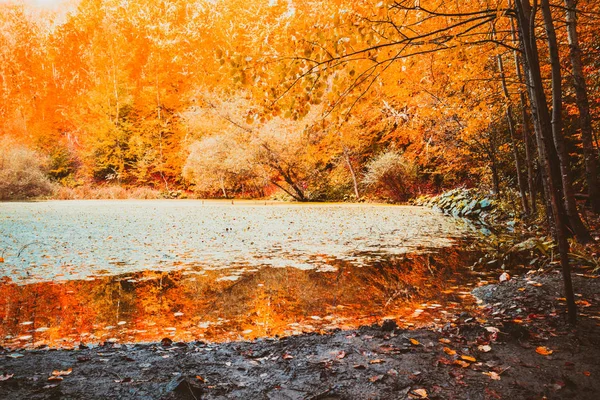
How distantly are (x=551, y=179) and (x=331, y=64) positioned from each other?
7.29 ft

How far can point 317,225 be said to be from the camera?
1142 cm

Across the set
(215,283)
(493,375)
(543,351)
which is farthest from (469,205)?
(493,375)

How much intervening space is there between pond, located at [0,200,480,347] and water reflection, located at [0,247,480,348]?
0.01 meters

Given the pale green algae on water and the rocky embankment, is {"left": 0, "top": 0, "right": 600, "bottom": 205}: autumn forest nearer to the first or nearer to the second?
the rocky embankment

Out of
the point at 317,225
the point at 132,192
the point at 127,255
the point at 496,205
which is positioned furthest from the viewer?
the point at 132,192

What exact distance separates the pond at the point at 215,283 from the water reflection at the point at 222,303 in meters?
0.01

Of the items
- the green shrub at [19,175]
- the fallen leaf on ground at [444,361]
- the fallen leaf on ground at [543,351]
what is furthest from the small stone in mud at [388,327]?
the green shrub at [19,175]

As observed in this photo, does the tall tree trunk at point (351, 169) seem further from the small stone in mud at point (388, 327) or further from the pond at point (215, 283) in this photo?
the small stone in mud at point (388, 327)

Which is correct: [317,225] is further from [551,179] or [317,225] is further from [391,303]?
[551,179]

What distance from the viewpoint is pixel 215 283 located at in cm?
516

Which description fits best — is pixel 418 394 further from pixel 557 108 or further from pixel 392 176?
pixel 392 176

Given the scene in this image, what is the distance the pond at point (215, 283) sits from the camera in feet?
12.1

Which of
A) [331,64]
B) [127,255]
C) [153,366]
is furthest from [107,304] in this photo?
[331,64]

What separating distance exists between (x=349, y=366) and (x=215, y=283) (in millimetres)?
3059
